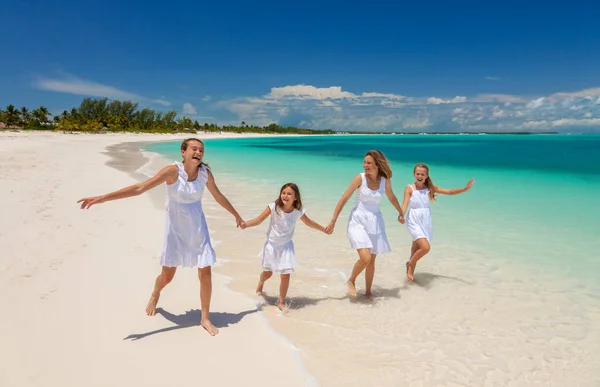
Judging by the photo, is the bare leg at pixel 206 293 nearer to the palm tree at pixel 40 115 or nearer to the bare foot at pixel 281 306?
the bare foot at pixel 281 306

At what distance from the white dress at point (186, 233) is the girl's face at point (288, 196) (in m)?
1.01

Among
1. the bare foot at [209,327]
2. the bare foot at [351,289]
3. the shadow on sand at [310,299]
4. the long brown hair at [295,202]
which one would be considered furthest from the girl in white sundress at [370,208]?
the bare foot at [209,327]

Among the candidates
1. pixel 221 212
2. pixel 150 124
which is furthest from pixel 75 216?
pixel 150 124

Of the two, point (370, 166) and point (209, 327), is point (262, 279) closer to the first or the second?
point (209, 327)

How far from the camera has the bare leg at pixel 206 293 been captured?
4.08m

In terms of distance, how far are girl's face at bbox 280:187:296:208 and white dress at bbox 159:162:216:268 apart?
3.30 feet

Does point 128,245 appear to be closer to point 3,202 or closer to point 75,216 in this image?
point 75,216

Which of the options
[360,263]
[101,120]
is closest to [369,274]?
[360,263]

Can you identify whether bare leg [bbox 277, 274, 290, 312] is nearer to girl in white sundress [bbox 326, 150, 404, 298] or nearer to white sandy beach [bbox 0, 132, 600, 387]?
white sandy beach [bbox 0, 132, 600, 387]

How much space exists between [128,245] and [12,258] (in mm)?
1610

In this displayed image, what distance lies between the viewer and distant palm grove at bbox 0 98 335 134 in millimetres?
84250

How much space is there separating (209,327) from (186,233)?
101 centimetres

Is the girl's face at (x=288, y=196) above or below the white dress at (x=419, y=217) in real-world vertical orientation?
above

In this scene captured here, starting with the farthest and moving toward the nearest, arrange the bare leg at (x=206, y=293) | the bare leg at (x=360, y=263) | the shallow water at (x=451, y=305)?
the bare leg at (x=360, y=263), the bare leg at (x=206, y=293), the shallow water at (x=451, y=305)
